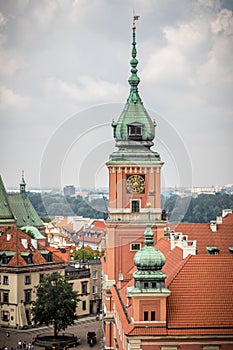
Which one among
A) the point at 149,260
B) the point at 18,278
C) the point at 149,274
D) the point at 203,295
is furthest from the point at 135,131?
the point at 203,295

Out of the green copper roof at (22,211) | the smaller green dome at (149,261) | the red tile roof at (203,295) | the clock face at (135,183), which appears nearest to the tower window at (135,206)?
the clock face at (135,183)

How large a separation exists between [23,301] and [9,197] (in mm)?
34529

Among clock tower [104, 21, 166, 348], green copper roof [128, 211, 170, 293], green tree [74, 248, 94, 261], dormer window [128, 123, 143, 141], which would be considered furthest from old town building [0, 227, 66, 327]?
green copper roof [128, 211, 170, 293]

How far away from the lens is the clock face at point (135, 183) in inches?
2549

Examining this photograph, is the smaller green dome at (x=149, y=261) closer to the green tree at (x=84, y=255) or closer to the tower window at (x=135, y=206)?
the tower window at (x=135, y=206)

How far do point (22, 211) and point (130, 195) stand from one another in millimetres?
48454

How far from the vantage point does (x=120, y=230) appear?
64.4 meters

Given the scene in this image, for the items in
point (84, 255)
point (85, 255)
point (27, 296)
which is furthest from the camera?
point (85, 255)

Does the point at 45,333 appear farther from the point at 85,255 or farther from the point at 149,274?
the point at 149,274

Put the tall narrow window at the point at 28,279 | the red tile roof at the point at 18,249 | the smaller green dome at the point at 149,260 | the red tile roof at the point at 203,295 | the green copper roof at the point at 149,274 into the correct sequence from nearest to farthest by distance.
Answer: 1. the red tile roof at the point at 203,295
2. the green copper roof at the point at 149,274
3. the smaller green dome at the point at 149,260
4. the tall narrow window at the point at 28,279
5. the red tile roof at the point at 18,249

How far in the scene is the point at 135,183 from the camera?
64.8m

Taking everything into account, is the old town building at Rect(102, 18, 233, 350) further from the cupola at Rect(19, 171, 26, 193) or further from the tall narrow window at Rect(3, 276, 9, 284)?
the cupola at Rect(19, 171, 26, 193)

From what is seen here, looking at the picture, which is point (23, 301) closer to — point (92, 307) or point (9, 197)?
point (92, 307)

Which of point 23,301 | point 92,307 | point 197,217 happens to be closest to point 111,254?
point 23,301
